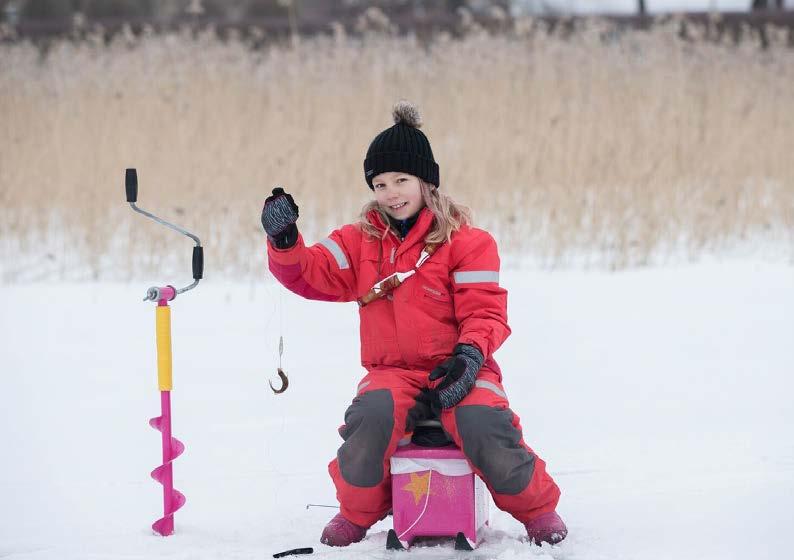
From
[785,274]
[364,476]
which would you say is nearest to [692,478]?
[364,476]

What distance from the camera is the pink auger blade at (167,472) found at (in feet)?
8.27

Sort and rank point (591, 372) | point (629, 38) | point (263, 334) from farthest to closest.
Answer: point (629, 38), point (263, 334), point (591, 372)

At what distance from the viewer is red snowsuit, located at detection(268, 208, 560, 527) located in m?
2.43

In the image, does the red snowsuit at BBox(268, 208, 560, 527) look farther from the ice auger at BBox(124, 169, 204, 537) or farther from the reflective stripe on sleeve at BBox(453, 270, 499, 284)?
the ice auger at BBox(124, 169, 204, 537)

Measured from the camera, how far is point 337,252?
2641mm

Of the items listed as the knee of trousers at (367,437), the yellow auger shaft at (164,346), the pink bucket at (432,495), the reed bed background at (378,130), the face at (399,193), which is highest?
the reed bed background at (378,130)

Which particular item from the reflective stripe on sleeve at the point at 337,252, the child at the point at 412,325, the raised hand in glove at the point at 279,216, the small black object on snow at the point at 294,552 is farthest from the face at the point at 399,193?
the small black object on snow at the point at 294,552

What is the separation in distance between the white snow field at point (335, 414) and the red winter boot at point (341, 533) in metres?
0.05

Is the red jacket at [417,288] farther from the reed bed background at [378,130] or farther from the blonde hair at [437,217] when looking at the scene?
the reed bed background at [378,130]

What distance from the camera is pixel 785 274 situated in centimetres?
535

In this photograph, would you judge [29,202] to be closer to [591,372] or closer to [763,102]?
[591,372]

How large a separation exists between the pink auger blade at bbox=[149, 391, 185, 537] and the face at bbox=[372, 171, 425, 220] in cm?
68

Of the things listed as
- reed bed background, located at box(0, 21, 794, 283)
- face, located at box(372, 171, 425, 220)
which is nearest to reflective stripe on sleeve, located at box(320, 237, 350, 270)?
face, located at box(372, 171, 425, 220)

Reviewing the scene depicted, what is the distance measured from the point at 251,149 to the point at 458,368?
12.8 ft
